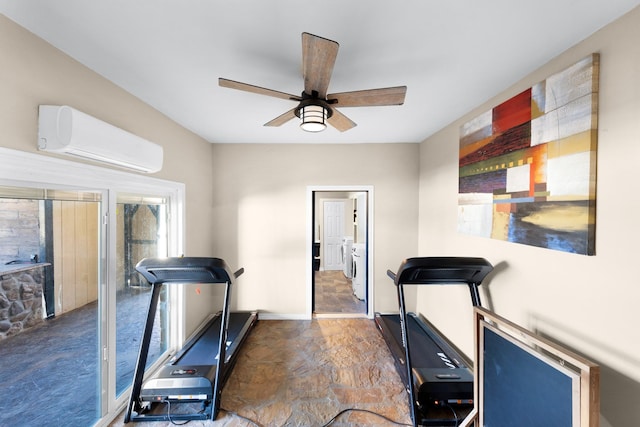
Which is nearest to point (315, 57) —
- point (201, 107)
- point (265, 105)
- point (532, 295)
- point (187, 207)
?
point (265, 105)

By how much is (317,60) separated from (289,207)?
2.40 meters

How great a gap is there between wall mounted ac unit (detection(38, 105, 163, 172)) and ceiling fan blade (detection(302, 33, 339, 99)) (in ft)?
4.38

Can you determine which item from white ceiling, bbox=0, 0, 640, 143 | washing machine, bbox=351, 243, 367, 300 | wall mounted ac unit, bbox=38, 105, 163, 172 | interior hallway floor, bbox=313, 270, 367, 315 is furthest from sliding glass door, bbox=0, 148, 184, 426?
washing machine, bbox=351, 243, 367, 300

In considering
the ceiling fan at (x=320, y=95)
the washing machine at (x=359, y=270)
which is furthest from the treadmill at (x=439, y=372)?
the washing machine at (x=359, y=270)

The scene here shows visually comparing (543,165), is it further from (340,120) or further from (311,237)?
(311,237)

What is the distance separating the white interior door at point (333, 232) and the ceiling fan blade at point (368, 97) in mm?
5111

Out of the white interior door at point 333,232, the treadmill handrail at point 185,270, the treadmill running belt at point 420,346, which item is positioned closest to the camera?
the treadmill handrail at point 185,270

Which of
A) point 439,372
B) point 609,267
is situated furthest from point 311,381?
point 609,267

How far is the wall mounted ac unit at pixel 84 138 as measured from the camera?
1.30 metres

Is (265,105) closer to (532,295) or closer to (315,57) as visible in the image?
(315,57)

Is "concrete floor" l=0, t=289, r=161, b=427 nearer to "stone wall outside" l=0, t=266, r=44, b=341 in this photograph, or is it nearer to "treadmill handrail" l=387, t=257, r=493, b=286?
"stone wall outside" l=0, t=266, r=44, b=341

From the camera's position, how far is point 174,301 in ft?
8.63

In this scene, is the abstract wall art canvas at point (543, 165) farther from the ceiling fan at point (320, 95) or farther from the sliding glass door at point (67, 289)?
the sliding glass door at point (67, 289)

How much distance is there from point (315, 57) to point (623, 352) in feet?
6.73
